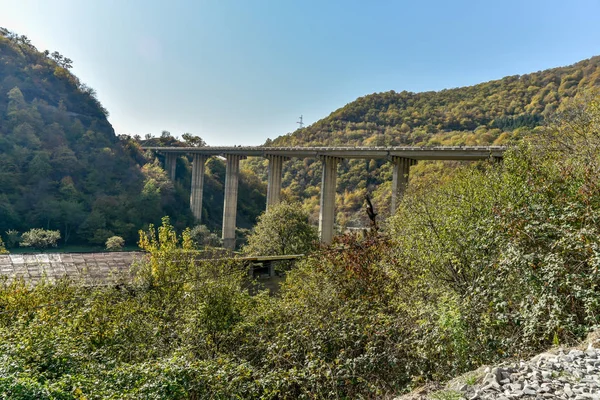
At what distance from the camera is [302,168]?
2899 inches

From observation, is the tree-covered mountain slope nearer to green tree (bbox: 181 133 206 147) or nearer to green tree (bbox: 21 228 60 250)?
green tree (bbox: 181 133 206 147)

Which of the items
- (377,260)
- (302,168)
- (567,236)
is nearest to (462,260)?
(567,236)

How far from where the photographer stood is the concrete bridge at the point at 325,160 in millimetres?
32062

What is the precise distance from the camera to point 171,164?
2628 inches

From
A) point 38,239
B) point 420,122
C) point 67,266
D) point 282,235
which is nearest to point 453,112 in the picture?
point 420,122

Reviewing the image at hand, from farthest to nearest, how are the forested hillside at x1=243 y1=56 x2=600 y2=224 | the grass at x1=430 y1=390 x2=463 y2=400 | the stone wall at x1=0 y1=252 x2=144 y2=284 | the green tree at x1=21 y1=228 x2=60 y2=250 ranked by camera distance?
the forested hillside at x1=243 y1=56 x2=600 y2=224 → the green tree at x1=21 y1=228 x2=60 y2=250 → the stone wall at x1=0 y1=252 x2=144 y2=284 → the grass at x1=430 y1=390 x2=463 y2=400

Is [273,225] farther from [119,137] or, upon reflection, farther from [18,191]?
[119,137]

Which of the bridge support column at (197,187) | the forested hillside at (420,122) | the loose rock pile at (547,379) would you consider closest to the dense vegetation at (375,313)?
the loose rock pile at (547,379)

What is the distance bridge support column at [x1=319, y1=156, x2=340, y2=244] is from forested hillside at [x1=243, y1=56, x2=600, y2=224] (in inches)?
248

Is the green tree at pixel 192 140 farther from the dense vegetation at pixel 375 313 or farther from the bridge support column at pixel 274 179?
the dense vegetation at pixel 375 313

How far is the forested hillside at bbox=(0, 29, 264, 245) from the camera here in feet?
148

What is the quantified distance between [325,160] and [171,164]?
3606 centimetres

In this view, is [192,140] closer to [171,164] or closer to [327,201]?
[171,164]

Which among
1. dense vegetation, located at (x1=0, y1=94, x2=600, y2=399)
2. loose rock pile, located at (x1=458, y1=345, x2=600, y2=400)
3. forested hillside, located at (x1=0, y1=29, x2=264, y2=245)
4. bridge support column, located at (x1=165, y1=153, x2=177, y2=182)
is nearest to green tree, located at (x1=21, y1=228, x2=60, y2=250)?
forested hillside, located at (x1=0, y1=29, x2=264, y2=245)
